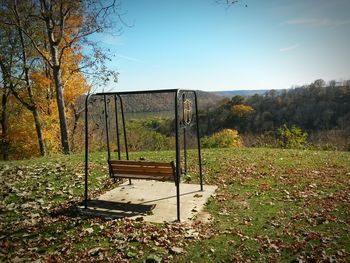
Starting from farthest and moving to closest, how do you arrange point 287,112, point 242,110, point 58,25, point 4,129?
point 287,112, point 242,110, point 4,129, point 58,25

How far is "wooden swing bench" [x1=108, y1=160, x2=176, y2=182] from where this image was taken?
260 inches

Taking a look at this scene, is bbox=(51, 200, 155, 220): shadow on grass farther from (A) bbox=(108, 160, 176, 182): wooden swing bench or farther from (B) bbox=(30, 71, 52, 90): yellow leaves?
(B) bbox=(30, 71, 52, 90): yellow leaves

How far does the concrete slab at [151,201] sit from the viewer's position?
21.3 feet

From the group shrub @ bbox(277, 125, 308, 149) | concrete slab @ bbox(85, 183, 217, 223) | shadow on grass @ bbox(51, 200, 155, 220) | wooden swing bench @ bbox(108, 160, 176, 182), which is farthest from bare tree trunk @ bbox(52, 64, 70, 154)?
shrub @ bbox(277, 125, 308, 149)

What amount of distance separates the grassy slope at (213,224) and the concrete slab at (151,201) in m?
0.37

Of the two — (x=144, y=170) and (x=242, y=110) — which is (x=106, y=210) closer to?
(x=144, y=170)

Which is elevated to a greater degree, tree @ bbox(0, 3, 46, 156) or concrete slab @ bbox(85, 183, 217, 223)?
tree @ bbox(0, 3, 46, 156)

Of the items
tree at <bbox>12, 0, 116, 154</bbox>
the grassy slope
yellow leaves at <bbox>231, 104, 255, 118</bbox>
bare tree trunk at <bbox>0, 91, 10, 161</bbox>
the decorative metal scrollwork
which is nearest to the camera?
the grassy slope

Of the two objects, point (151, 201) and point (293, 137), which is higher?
point (151, 201)

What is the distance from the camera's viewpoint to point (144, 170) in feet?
22.5

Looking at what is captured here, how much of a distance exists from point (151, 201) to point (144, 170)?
0.93 metres

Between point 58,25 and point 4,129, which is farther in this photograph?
point 4,129

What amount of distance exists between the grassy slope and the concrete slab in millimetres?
365

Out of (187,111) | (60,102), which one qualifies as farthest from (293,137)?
(187,111)
